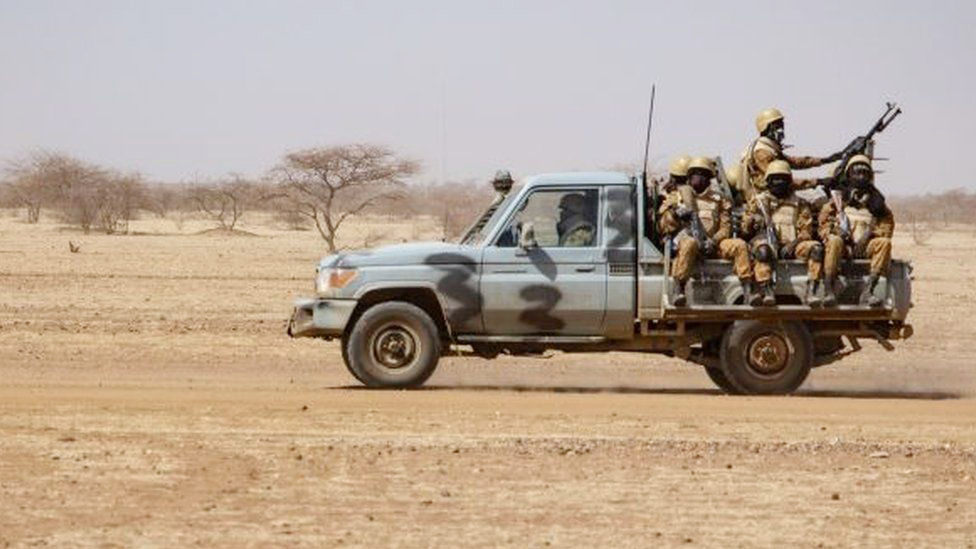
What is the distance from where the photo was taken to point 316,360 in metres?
20.8

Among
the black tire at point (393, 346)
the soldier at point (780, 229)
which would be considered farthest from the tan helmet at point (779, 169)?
the black tire at point (393, 346)

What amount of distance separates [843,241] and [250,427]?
5.13m

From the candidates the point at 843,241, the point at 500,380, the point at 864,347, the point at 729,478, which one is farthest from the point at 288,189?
the point at 729,478

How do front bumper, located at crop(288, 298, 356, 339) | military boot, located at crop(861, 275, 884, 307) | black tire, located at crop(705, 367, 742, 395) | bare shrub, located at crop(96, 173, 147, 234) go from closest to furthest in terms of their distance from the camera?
military boot, located at crop(861, 275, 884, 307), front bumper, located at crop(288, 298, 356, 339), black tire, located at crop(705, 367, 742, 395), bare shrub, located at crop(96, 173, 147, 234)

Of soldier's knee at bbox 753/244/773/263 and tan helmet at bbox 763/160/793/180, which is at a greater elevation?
tan helmet at bbox 763/160/793/180

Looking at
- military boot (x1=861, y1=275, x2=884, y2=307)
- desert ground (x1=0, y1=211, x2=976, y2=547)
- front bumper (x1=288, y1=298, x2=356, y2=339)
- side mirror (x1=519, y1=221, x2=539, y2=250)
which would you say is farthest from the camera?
front bumper (x1=288, y1=298, x2=356, y2=339)

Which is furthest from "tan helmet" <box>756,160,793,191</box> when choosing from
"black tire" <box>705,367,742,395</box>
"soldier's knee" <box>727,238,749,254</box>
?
"black tire" <box>705,367,742,395</box>

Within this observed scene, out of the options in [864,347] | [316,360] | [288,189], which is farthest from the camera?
[288,189]

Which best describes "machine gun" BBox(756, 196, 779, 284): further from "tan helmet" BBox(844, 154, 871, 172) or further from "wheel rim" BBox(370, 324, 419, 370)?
"wheel rim" BBox(370, 324, 419, 370)

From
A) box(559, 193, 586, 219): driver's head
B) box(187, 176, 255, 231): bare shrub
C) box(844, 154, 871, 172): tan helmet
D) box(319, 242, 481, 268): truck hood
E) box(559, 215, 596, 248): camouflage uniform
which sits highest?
box(187, 176, 255, 231): bare shrub

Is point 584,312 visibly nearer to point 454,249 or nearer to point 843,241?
point 454,249

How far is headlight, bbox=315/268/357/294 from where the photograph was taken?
15.6 m

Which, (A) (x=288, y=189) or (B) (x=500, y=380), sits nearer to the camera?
(B) (x=500, y=380)

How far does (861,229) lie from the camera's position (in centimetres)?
1544
